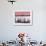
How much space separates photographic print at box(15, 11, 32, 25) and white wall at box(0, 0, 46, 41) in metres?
0.14

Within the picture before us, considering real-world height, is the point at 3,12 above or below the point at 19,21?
above

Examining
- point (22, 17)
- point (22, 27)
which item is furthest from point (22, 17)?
point (22, 27)

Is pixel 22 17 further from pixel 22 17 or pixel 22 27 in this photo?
pixel 22 27

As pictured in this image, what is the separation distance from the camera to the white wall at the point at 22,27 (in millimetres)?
4699

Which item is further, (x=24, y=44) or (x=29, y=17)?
(x=29, y=17)

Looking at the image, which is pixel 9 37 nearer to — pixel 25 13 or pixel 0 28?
pixel 0 28

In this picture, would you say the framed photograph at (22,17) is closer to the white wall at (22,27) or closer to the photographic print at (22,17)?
the photographic print at (22,17)

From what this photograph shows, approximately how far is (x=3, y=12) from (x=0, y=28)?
59 cm

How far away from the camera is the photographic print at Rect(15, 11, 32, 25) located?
4738mm

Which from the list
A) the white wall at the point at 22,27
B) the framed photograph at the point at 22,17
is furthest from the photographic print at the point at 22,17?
the white wall at the point at 22,27

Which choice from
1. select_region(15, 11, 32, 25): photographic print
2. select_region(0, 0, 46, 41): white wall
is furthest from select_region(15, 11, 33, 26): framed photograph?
select_region(0, 0, 46, 41): white wall

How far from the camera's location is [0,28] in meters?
4.82

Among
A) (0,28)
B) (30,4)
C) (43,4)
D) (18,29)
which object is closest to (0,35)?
(0,28)

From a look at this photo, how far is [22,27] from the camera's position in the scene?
4.76 metres
